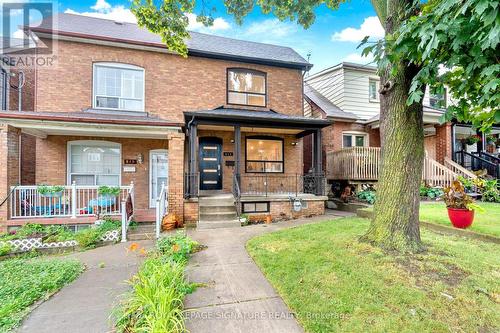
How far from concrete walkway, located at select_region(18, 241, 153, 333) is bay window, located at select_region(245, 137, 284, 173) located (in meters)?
6.69

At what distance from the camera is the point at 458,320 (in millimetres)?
2373

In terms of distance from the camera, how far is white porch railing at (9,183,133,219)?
667 cm

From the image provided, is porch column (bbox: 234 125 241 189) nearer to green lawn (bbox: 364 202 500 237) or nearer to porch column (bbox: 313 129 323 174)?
porch column (bbox: 313 129 323 174)

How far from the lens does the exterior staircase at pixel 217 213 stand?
7250 mm

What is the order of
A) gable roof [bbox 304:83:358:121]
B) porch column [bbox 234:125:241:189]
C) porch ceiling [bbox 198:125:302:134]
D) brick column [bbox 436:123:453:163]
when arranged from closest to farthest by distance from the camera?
porch column [bbox 234:125:241:189]
porch ceiling [bbox 198:125:302:134]
brick column [bbox 436:123:453:163]
gable roof [bbox 304:83:358:121]

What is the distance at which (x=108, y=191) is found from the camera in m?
6.88

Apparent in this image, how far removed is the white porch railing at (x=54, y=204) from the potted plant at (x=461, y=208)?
8504 mm

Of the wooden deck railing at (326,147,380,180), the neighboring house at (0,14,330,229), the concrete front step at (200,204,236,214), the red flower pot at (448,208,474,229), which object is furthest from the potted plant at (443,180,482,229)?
the concrete front step at (200,204,236,214)

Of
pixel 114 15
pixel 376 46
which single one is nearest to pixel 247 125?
pixel 376 46

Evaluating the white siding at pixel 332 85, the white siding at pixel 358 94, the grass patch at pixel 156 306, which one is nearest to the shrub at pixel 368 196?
the white siding at pixel 358 94

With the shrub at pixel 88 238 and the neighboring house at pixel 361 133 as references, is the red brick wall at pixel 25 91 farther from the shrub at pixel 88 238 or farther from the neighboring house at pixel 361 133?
the neighboring house at pixel 361 133

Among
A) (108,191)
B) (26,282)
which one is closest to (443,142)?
(108,191)

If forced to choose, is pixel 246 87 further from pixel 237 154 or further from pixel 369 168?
pixel 369 168

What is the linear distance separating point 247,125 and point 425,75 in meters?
6.34
